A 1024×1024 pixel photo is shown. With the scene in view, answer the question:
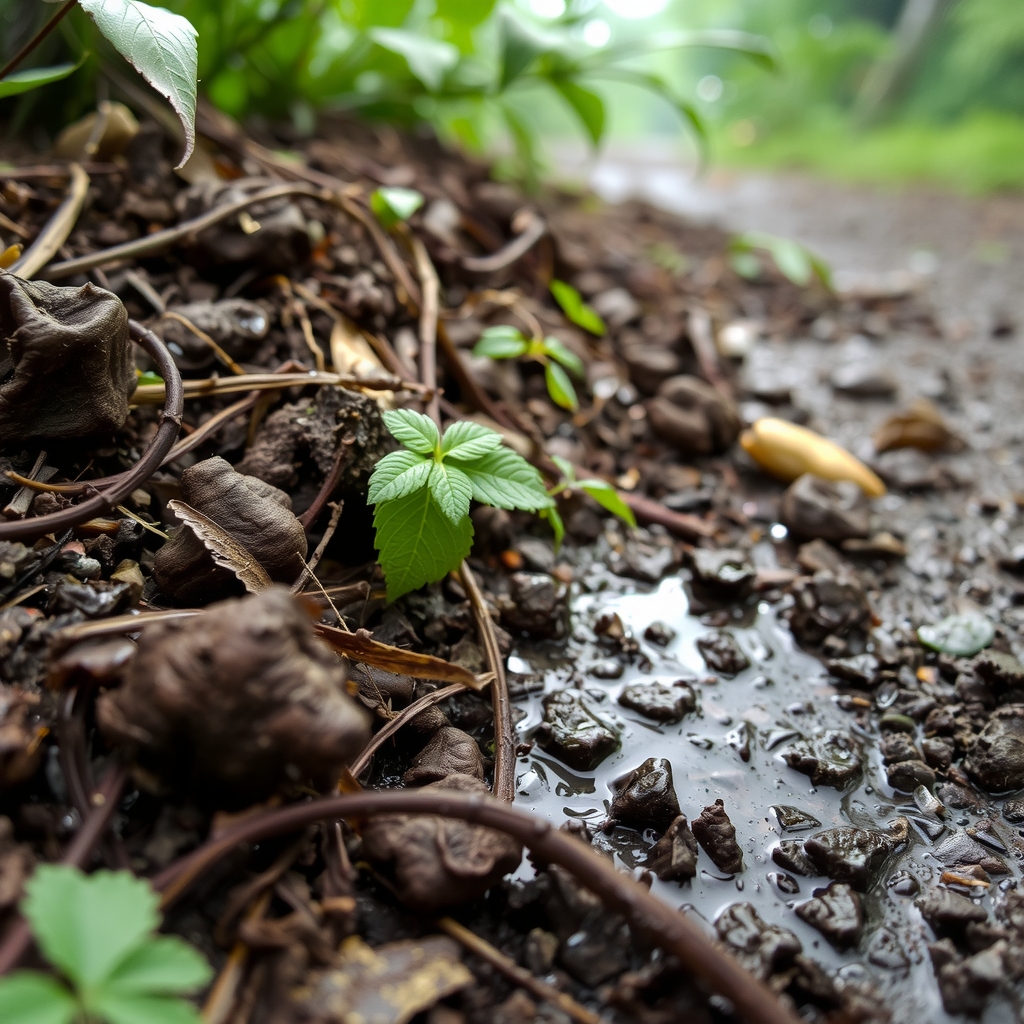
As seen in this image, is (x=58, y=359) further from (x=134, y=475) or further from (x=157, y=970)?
(x=157, y=970)

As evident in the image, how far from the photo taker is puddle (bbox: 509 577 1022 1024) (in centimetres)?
77

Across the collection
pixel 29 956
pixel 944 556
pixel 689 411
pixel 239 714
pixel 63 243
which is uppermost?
pixel 63 243

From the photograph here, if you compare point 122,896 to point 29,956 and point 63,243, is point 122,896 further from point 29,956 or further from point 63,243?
point 63,243

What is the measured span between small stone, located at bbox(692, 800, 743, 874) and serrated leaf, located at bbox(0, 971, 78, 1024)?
60cm

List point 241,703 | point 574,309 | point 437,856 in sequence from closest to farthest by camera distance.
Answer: point 241,703, point 437,856, point 574,309

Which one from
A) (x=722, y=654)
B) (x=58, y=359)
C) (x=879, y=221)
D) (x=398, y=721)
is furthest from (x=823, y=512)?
(x=879, y=221)

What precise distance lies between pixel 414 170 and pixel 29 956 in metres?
1.81

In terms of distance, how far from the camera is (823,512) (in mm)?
1336

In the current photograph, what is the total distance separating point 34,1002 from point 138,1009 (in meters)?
0.06

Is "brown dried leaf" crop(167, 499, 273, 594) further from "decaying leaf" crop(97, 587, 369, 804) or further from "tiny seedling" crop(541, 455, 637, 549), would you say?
"tiny seedling" crop(541, 455, 637, 549)

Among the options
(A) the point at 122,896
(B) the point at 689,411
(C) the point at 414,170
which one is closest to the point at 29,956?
(A) the point at 122,896

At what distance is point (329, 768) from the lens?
0.64m

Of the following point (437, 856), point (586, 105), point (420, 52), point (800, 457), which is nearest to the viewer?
point (437, 856)

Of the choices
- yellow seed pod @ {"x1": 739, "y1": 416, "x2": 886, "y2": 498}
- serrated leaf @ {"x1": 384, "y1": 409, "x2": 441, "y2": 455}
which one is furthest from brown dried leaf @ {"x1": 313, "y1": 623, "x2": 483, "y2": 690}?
yellow seed pod @ {"x1": 739, "y1": 416, "x2": 886, "y2": 498}
